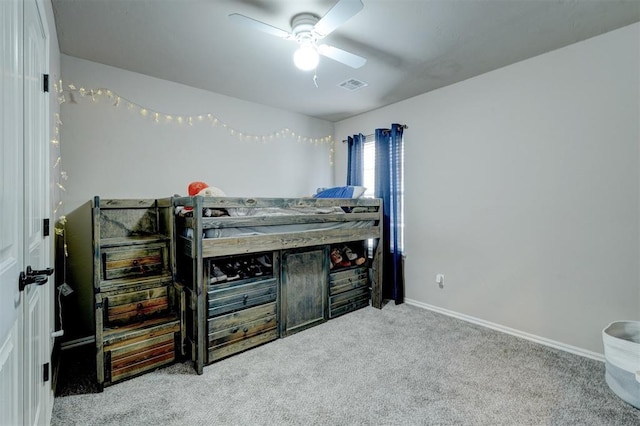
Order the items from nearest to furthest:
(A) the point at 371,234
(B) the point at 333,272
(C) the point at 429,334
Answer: (C) the point at 429,334 < (B) the point at 333,272 < (A) the point at 371,234

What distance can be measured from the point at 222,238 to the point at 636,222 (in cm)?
302

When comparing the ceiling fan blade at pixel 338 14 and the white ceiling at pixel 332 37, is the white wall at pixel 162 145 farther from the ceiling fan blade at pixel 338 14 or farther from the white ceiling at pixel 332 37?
the ceiling fan blade at pixel 338 14

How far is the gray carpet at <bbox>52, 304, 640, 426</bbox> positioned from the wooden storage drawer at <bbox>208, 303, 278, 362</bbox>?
0.08m

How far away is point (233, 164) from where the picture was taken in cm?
352

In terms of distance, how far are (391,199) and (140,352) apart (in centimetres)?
282

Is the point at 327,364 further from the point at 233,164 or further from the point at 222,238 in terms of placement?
the point at 233,164

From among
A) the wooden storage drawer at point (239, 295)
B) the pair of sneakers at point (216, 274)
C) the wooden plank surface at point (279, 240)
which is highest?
the wooden plank surface at point (279, 240)

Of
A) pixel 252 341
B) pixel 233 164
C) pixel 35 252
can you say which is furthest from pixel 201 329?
pixel 233 164

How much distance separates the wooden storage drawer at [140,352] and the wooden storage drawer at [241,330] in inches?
11.2

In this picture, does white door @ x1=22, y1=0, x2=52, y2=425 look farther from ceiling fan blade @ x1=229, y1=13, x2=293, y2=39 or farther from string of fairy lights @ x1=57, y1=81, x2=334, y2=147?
string of fairy lights @ x1=57, y1=81, x2=334, y2=147

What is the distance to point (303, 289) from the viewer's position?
2.91 m

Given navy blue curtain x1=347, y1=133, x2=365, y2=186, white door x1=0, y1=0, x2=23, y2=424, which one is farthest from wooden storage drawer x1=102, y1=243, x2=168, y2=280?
navy blue curtain x1=347, y1=133, x2=365, y2=186

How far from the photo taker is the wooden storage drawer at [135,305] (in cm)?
211

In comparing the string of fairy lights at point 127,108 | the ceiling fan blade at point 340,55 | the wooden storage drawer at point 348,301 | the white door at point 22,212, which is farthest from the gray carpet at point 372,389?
the ceiling fan blade at point 340,55
